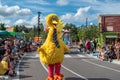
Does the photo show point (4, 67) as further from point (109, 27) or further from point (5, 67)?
point (109, 27)

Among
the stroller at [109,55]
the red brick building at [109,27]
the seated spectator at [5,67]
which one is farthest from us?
the red brick building at [109,27]

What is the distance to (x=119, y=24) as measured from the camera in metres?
75.4

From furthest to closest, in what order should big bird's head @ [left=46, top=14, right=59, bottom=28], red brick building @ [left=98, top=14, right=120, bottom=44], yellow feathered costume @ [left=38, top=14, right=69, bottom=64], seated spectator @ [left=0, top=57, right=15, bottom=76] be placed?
1. red brick building @ [left=98, top=14, right=120, bottom=44]
2. seated spectator @ [left=0, top=57, right=15, bottom=76]
3. big bird's head @ [left=46, top=14, right=59, bottom=28]
4. yellow feathered costume @ [left=38, top=14, right=69, bottom=64]

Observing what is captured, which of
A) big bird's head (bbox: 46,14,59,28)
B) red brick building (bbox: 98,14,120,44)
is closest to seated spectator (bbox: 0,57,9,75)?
big bird's head (bbox: 46,14,59,28)

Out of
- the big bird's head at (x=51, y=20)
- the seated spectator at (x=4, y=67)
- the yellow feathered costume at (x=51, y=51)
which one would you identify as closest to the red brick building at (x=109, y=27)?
the seated spectator at (x=4, y=67)

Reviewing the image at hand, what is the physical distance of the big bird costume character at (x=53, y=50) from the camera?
14145 millimetres

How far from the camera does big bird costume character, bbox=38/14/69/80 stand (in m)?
14.1

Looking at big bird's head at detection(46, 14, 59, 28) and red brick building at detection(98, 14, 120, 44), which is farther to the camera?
red brick building at detection(98, 14, 120, 44)

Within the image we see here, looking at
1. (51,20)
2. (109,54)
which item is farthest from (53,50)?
(109,54)

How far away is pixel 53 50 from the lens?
14133mm

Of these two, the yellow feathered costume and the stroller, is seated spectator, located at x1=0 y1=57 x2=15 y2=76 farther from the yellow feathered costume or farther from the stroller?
the stroller

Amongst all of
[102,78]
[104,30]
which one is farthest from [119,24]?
[102,78]

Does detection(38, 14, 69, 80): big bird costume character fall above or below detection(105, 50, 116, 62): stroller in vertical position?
above

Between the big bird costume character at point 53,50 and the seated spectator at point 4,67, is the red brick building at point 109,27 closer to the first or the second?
the seated spectator at point 4,67
